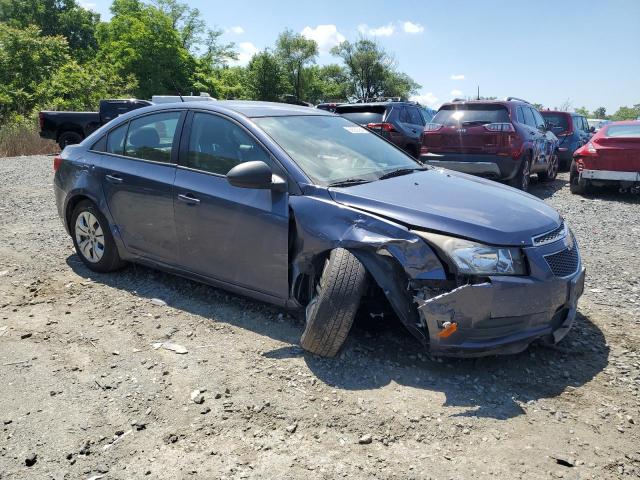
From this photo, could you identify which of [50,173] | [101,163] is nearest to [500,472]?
[101,163]

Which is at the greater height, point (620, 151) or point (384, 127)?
point (384, 127)

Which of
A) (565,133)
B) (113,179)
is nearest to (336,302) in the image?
(113,179)

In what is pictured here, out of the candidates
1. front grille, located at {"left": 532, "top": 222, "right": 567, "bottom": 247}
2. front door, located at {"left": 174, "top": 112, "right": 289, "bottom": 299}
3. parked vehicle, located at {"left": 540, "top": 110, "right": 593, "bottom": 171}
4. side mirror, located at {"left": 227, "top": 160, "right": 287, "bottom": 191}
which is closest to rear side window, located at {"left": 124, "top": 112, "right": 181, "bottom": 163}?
front door, located at {"left": 174, "top": 112, "right": 289, "bottom": 299}

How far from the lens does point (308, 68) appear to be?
6400 centimetres

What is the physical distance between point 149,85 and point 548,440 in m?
44.2

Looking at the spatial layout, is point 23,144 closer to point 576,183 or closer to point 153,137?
point 153,137

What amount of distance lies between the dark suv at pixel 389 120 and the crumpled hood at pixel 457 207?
7.15 meters

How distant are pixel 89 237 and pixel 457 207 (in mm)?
3495

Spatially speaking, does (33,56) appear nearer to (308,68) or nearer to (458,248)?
(458,248)

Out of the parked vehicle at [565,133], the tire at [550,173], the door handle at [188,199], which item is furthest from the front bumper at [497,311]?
the parked vehicle at [565,133]

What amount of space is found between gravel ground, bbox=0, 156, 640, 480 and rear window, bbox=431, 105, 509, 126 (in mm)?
5085

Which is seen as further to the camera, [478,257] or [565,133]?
[565,133]

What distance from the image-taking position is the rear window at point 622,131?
31.5 feet

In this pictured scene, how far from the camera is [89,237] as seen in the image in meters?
4.88
